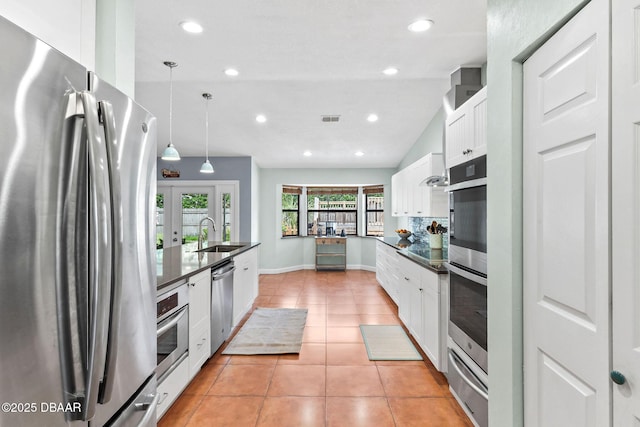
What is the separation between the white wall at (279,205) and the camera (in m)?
7.43

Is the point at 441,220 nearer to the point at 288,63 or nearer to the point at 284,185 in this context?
the point at 288,63

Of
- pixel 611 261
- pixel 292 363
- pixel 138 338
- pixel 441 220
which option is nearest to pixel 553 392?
pixel 611 261

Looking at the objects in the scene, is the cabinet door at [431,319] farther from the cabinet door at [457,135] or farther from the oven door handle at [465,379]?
the cabinet door at [457,135]

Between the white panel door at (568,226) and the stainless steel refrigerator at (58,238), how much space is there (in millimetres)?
1425

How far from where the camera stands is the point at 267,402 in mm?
2363

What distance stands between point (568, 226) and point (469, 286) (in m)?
1.08

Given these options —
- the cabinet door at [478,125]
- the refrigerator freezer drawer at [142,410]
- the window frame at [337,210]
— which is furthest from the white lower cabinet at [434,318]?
the window frame at [337,210]

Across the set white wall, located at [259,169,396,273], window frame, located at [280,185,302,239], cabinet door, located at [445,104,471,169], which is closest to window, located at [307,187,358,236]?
window frame, located at [280,185,302,239]

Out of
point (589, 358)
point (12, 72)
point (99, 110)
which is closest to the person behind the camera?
point (12, 72)

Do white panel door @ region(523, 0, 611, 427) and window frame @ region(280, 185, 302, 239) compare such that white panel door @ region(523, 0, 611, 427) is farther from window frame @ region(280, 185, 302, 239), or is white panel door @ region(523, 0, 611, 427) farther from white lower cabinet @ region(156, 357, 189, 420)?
window frame @ region(280, 185, 302, 239)

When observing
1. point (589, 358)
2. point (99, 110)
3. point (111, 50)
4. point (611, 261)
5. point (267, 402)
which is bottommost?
point (267, 402)

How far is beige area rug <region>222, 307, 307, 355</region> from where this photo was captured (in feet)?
10.8

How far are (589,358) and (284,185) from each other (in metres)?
7.01

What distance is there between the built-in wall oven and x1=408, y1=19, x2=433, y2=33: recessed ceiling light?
8.81ft
